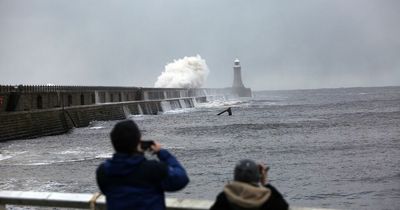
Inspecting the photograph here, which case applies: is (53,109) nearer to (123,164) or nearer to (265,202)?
(123,164)

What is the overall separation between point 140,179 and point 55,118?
38762 mm

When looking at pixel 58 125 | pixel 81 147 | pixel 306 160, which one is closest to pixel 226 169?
pixel 306 160

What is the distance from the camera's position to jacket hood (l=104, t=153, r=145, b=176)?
11.0 feet

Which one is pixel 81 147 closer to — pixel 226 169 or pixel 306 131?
pixel 226 169

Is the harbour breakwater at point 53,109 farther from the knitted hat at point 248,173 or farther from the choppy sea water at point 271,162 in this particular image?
the knitted hat at point 248,173

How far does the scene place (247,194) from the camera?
324 centimetres

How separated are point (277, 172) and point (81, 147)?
46.6 ft

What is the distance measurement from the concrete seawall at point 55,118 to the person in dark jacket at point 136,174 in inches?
1191

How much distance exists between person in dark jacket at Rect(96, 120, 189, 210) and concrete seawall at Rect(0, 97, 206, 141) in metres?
30.3

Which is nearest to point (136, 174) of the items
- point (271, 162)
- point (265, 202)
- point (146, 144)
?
point (146, 144)

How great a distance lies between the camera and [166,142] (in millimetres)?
31453

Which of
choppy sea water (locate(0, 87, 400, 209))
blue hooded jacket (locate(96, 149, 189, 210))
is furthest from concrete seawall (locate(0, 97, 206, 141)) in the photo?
blue hooded jacket (locate(96, 149, 189, 210))

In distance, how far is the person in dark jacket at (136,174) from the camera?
11.0 ft

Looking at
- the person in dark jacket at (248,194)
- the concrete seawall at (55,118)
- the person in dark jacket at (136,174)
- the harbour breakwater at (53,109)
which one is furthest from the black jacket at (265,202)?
the harbour breakwater at (53,109)
